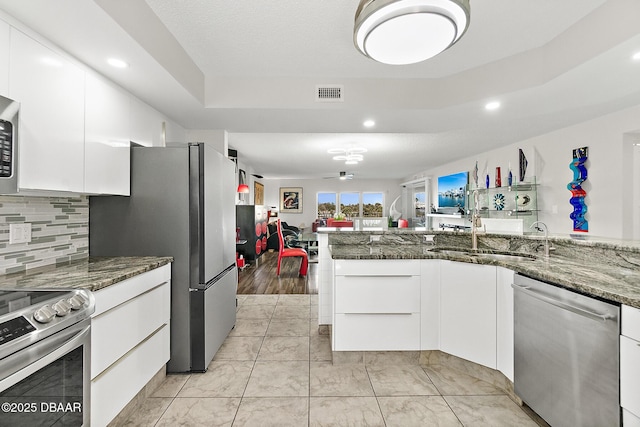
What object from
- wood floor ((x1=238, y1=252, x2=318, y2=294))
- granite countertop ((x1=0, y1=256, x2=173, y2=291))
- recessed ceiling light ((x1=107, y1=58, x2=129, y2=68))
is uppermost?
recessed ceiling light ((x1=107, y1=58, x2=129, y2=68))

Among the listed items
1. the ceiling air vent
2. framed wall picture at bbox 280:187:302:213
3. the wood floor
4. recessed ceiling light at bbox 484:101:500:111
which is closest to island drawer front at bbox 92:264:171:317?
the ceiling air vent

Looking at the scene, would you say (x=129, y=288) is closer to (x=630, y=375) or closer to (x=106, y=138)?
(x=106, y=138)

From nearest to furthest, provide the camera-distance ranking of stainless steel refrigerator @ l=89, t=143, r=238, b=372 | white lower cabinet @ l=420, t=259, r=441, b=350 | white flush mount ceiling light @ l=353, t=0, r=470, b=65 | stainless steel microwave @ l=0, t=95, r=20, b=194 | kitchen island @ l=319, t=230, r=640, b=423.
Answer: white flush mount ceiling light @ l=353, t=0, r=470, b=65 < stainless steel microwave @ l=0, t=95, r=20, b=194 < kitchen island @ l=319, t=230, r=640, b=423 < stainless steel refrigerator @ l=89, t=143, r=238, b=372 < white lower cabinet @ l=420, t=259, r=441, b=350

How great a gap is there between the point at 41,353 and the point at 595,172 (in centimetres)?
501

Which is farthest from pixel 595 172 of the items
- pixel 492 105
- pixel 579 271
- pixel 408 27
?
pixel 408 27

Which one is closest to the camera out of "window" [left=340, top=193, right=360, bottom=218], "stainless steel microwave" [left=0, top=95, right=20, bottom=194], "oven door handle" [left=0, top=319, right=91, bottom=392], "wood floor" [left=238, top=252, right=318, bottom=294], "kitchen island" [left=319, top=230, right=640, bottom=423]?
"oven door handle" [left=0, top=319, right=91, bottom=392]

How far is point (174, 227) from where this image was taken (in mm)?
2160

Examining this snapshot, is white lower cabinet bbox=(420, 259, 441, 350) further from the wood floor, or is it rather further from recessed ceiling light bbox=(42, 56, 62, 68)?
recessed ceiling light bbox=(42, 56, 62, 68)

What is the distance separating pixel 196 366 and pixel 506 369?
2.15m

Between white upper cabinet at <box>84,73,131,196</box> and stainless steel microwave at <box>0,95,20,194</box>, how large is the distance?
17.8 inches

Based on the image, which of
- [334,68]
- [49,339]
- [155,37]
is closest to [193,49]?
[155,37]

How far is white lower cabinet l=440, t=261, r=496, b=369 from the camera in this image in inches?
78.5

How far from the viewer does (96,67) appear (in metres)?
1.87

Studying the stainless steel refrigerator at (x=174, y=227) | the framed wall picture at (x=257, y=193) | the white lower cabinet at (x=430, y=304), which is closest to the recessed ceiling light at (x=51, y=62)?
the stainless steel refrigerator at (x=174, y=227)
